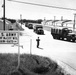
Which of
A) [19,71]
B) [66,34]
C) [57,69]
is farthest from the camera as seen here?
[66,34]

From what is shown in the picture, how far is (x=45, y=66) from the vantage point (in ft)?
46.0

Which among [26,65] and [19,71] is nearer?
[19,71]

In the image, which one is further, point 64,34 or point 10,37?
point 64,34

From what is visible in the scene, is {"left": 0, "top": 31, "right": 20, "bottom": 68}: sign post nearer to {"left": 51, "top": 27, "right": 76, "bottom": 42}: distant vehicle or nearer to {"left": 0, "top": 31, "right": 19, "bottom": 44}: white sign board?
{"left": 0, "top": 31, "right": 19, "bottom": 44}: white sign board

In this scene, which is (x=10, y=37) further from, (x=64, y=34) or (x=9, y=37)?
(x=64, y=34)

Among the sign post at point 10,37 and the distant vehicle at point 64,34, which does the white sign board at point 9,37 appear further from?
the distant vehicle at point 64,34

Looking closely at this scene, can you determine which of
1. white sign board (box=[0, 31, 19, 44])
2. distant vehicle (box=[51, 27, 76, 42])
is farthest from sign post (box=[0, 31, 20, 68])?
distant vehicle (box=[51, 27, 76, 42])

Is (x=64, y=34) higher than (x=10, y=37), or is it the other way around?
(x=10, y=37)

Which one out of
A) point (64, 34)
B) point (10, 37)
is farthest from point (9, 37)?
point (64, 34)

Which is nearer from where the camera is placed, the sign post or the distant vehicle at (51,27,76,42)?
the sign post

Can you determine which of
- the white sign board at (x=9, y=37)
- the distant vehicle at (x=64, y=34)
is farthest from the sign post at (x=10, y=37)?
the distant vehicle at (x=64, y=34)

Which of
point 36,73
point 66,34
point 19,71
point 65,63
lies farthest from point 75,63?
point 66,34

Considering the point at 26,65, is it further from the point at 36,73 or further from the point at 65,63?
the point at 65,63

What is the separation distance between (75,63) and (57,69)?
7.57ft
